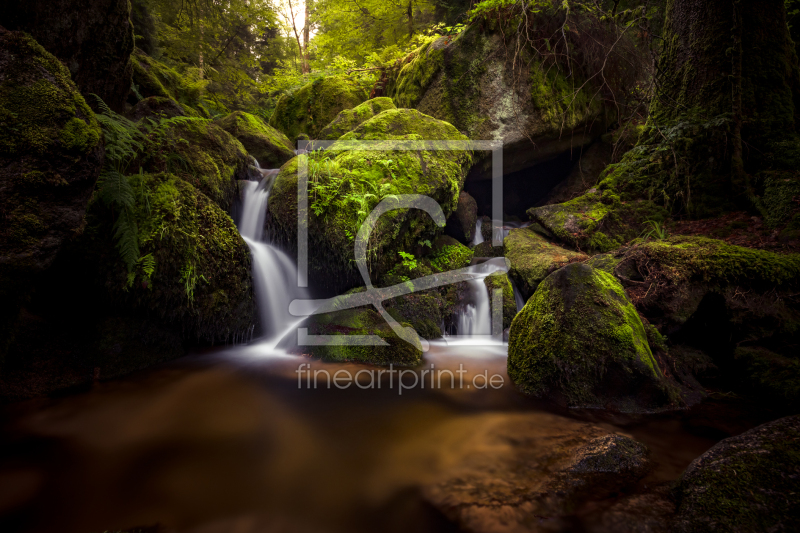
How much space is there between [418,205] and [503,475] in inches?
165

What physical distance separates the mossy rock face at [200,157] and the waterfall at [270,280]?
1.79 ft

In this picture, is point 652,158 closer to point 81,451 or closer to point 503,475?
point 503,475

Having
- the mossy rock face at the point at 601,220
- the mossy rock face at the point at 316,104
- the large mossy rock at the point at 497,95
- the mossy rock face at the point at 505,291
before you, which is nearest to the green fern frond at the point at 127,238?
the mossy rock face at the point at 505,291

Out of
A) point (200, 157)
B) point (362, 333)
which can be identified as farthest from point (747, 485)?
point (200, 157)

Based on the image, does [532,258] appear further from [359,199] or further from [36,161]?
[36,161]

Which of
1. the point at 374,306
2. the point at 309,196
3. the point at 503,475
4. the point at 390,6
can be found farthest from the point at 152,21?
the point at 503,475

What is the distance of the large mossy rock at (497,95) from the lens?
25.8 ft

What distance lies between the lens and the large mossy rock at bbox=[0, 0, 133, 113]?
2.94 meters

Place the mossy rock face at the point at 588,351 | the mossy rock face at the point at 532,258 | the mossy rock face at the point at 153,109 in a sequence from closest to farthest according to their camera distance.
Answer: the mossy rock face at the point at 588,351, the mossy rock face at the point at 153,109, the mossy rock face at the point at 532,258

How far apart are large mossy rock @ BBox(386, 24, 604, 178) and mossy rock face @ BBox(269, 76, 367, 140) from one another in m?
3.16

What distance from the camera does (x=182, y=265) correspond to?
12.2 feet

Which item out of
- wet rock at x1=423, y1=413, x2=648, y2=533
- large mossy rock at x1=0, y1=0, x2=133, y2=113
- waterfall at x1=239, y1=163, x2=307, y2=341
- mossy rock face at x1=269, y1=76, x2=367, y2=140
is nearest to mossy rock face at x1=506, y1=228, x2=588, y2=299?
wet rock at x1=423, y1=413, x2=648, y2=533

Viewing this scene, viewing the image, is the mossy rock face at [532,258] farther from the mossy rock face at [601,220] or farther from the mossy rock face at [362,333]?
the mossy rock face at [362,333]

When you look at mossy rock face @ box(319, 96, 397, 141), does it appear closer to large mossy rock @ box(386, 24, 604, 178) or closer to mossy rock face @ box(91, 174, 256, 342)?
large mossy rock @ box(386, 24, 604, 178)
